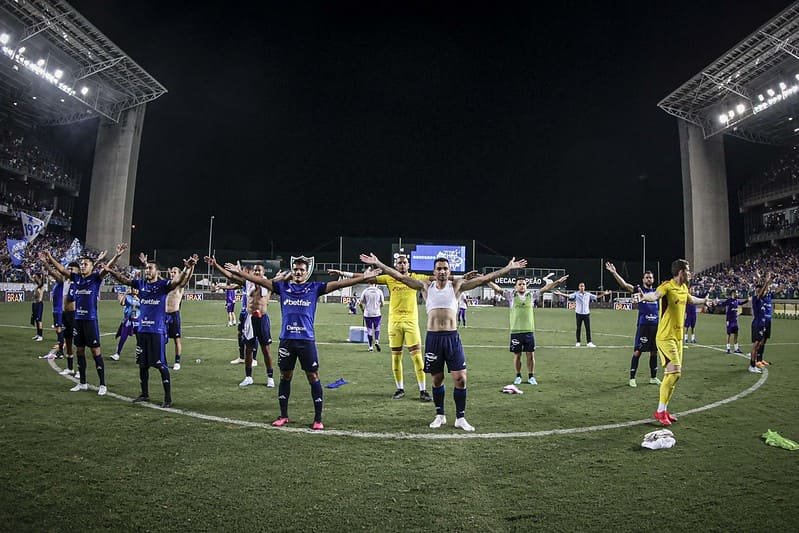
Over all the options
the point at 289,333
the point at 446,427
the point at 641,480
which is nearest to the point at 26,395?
the point at 289,333

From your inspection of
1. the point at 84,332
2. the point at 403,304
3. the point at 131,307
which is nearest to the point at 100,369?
the point at 84,332

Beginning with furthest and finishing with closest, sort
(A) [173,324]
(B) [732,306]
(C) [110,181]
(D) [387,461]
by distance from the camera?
(C) [110,181] < (B) [732,306] < (A) [173,324] < (D) [387,461]

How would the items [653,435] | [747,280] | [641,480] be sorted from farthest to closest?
[747,280]
[653,435]
[641,480]

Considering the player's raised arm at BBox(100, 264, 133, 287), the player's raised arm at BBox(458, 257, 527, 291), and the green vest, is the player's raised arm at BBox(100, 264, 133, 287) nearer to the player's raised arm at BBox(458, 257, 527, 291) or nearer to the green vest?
the player's raised arm at BBox(458, 257, 527, 291)

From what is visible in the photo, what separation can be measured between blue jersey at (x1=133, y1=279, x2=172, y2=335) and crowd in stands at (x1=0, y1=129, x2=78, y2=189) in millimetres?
62420

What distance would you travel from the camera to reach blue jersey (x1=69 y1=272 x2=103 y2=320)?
916 cm

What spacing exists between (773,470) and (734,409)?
344cm

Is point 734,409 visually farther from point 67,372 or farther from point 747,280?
point 747,280

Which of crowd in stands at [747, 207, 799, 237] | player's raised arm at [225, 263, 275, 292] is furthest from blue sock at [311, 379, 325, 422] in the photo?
crowd in stands at [747, 207, 799, 237]

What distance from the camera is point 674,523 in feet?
13.9

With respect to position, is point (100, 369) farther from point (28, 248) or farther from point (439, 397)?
point (28, 248)

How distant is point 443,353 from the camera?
7090 millimetres

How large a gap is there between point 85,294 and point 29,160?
66492mm

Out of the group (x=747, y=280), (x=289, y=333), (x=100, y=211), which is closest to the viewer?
(x=289, y=333)
